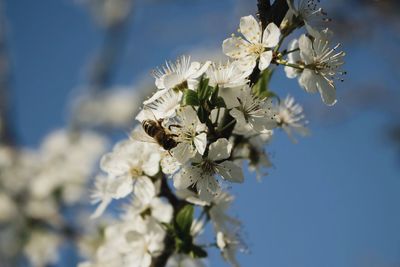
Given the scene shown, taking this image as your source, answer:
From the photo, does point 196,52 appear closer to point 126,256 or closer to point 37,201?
point 37,201

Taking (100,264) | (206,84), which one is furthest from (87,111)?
(206,84)

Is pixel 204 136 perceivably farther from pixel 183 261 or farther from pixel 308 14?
pixel 183 261

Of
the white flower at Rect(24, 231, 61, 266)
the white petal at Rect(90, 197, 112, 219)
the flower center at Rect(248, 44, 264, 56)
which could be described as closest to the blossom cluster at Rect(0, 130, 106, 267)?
the white flower at Rect(24, 231, 61, 266)

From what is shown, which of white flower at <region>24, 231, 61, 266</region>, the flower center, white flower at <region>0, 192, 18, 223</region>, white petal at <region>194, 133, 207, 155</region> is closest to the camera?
white petal at <region>194, 133, 207, 155</region>

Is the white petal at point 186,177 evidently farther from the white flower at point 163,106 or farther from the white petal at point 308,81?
the white petal at point 308,81

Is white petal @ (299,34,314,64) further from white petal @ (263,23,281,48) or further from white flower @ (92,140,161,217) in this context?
white flower @ (92,140,161,217)

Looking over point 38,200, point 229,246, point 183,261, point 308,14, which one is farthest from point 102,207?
point 38,200
